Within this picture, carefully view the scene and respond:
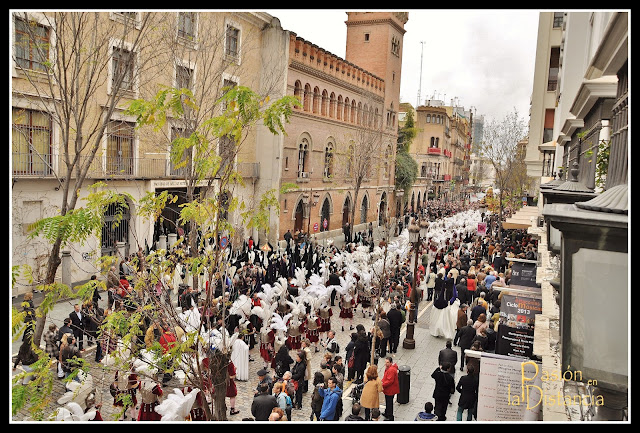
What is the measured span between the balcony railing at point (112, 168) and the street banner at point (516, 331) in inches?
448

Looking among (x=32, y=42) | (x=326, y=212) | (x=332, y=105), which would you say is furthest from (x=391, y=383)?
(x=332, y=105)

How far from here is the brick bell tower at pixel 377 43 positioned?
138 ft

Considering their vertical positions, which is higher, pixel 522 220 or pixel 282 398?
pixel 522 220

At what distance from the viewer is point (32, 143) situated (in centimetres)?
1811

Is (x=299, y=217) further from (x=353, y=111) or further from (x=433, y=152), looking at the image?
(x=433, y=152)

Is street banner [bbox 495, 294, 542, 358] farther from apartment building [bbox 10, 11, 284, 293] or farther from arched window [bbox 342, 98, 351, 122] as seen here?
arched window [bbox 342, 98, 351, 122]

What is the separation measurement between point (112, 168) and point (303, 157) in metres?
14.4

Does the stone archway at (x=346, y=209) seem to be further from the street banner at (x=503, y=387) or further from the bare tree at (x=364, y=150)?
the street banner at (x=503, y=387)

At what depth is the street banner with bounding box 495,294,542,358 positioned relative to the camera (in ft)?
29.2

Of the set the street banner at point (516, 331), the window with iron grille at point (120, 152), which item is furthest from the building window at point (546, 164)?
the window with iron grille at point (120, 152)

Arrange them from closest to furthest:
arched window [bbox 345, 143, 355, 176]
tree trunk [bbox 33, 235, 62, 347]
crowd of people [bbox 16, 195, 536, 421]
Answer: tree trunk [bbox 33, 235, 62, 347], crowd of people [bbox 16, 195, 536, 421], arched window [bbox 345, 143, 355, 176]

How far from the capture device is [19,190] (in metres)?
17.8

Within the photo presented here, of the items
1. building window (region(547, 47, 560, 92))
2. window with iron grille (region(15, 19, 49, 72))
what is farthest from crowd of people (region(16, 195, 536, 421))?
building window (region(547, 47, 560, 92))

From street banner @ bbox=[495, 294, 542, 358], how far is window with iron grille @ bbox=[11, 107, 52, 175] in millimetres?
15342
